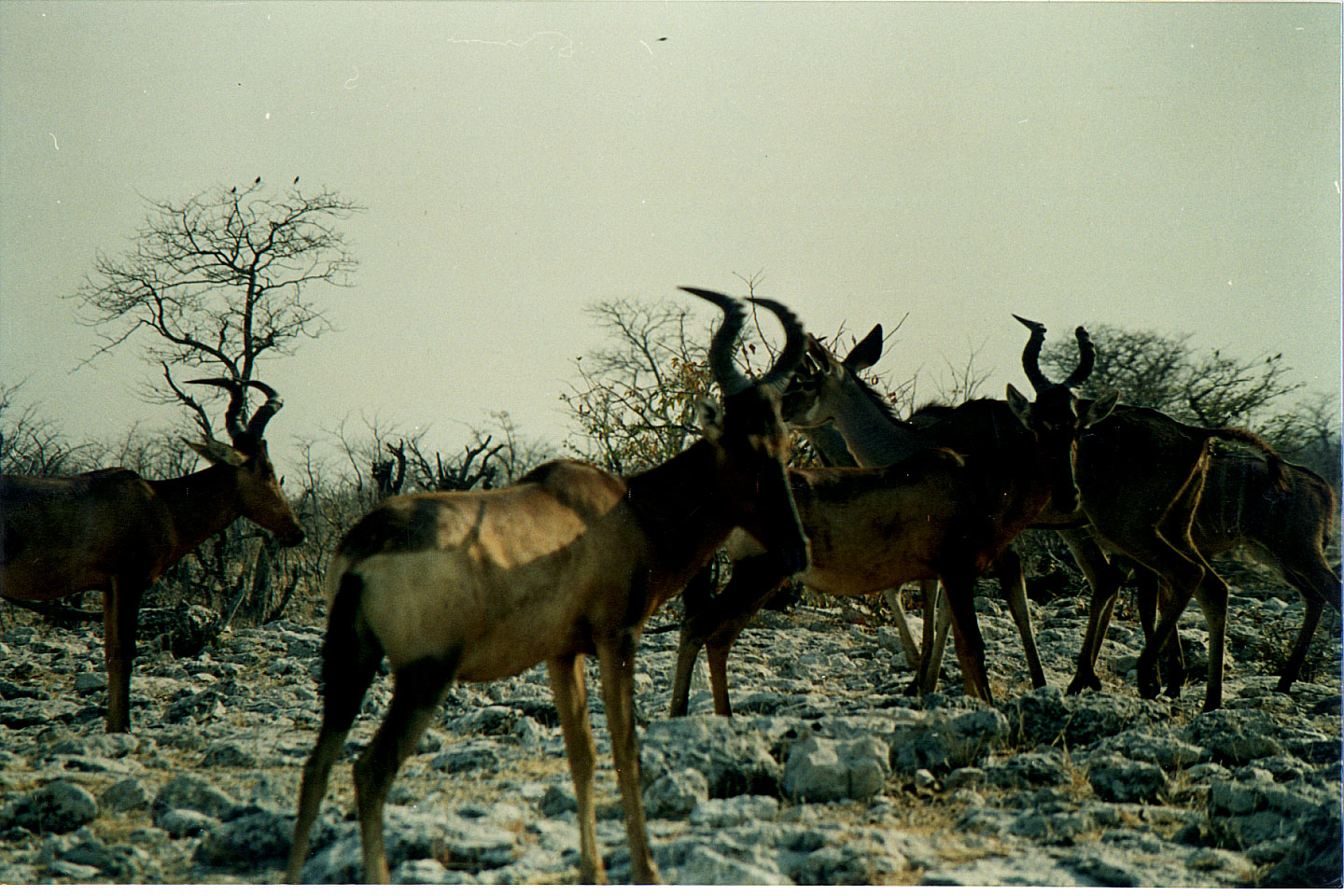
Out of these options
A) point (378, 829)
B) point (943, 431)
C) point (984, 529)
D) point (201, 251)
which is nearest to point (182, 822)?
point (378, 829)

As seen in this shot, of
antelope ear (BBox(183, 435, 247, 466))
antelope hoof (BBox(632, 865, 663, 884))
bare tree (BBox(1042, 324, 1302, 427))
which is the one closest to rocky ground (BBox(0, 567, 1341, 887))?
antelope hoof (BBox(632, 865, 663, 884))

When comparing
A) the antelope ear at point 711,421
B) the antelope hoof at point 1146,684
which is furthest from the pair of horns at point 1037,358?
the antelope ear at point 711,421

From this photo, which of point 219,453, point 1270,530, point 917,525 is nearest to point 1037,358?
point 917,525

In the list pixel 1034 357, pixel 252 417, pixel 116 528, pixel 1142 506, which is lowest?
pixel 1142 506

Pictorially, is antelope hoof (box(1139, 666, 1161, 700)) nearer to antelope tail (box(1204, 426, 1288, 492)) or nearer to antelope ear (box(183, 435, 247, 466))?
antelope tail (box(1204, 426, 1288, 492))

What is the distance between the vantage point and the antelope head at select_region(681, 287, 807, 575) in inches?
222

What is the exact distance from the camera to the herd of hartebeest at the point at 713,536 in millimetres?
4367

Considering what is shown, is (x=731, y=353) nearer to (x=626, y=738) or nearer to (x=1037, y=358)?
(x=626, y=738)

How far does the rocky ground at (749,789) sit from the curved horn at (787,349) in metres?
2.08

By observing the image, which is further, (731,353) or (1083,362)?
(1083,362)

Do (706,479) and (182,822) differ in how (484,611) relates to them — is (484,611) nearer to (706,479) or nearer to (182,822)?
(706,479)

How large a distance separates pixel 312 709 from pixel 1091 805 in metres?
5.56

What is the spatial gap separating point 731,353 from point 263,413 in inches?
215

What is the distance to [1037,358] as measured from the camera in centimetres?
929
